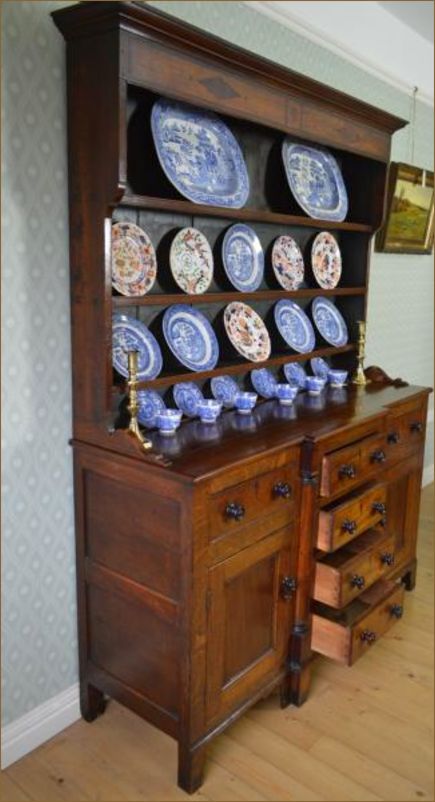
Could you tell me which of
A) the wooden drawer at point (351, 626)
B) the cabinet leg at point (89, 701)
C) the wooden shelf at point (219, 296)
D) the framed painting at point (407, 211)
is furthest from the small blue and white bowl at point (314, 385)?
the cabinet leg at point (89, 701)

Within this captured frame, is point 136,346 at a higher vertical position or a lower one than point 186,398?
higher

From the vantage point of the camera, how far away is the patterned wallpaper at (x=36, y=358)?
4.18 feet

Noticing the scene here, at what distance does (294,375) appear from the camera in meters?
2.01

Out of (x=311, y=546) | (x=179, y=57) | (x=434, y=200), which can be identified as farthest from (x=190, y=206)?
(x=434, y=200)

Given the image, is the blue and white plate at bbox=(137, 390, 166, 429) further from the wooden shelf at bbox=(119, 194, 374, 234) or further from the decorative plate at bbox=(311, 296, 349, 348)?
the decorative plate at bbox=(311, 296, 349, 348)

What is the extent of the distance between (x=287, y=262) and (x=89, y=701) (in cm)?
136

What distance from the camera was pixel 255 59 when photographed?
1405 mm

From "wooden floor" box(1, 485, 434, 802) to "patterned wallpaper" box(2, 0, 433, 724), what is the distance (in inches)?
6.6

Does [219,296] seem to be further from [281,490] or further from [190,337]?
[281,490]

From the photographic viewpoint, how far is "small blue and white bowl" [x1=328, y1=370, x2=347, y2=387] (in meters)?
2.05

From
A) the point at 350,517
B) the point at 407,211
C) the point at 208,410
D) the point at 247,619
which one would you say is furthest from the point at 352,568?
the point at 407,211

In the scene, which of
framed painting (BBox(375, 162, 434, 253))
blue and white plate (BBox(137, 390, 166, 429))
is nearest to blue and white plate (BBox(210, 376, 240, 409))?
blue and white plate (BBox(137, 390, 166, 429))

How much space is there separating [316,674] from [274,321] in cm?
104

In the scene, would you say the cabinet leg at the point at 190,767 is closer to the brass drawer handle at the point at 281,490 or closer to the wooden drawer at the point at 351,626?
the wooden drawer at the point at 351,626
